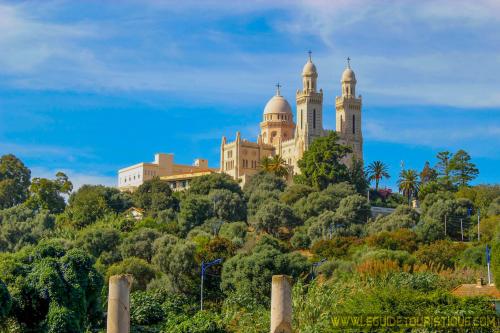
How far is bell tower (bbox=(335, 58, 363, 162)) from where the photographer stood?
102812 mm

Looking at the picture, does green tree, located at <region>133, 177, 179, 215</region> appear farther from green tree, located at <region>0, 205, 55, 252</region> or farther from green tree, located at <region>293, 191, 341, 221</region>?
green tree, located at <region>293, 191, 341, 221</region>

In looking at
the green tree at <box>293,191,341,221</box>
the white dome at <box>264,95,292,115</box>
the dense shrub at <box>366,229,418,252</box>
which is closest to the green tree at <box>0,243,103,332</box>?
the dense shrub at <box>366,229,418,252</box>

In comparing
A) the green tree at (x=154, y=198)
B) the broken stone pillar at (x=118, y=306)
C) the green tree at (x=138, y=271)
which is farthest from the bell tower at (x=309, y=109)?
the broken stone pillar at (x=118, y=306)

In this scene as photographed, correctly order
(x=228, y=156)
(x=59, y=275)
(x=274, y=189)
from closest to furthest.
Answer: (x=59, y=275), (x=274, y=189), (x=228, y=156)

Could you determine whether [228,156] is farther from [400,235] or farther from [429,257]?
[429,257]

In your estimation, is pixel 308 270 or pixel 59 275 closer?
pixel 59 275

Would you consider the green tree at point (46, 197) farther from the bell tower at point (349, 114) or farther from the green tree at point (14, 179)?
the bell tower at point (349, 114)

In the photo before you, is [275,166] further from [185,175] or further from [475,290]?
[475,290]

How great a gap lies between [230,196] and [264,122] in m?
29.7

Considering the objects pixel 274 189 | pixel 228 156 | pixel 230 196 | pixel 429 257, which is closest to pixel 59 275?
pixel 429 257

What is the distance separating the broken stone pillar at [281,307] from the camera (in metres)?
21.8

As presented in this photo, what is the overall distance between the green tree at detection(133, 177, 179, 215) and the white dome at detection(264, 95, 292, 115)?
23419 mm

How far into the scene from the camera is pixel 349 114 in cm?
10450

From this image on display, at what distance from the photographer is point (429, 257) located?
54.2 meters
